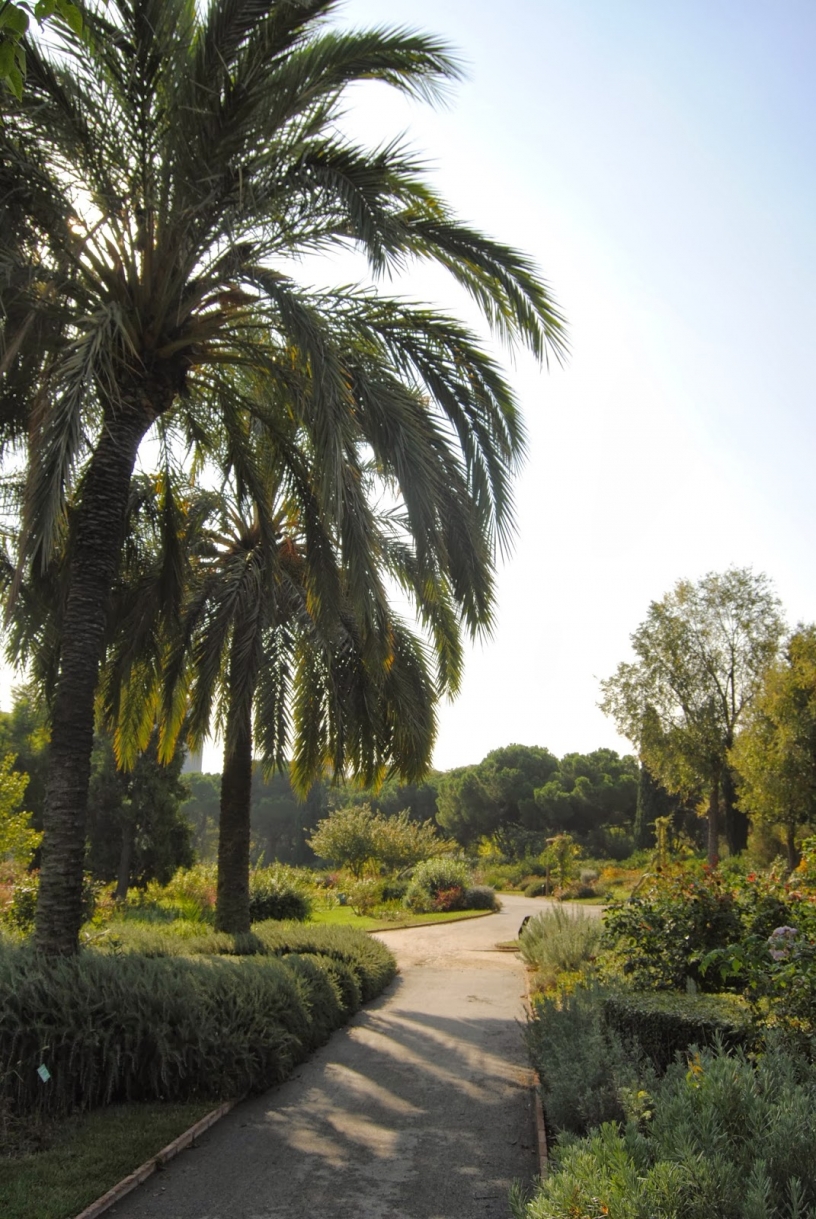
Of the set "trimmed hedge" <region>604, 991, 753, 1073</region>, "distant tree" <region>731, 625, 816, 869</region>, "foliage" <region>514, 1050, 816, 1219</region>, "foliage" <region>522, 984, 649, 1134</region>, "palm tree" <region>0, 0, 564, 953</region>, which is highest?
"palm tree" <region>0, 0, 564, 953</region>

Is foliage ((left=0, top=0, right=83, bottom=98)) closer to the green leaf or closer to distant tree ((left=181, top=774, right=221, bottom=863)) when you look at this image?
the green leaf

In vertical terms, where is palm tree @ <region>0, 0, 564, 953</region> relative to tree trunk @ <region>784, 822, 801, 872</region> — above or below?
above

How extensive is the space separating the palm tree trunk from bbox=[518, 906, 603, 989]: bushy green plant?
5413mm

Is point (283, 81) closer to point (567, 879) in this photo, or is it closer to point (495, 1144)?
point (495, 1144)

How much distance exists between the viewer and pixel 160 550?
1020cm

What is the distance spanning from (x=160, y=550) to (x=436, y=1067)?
6.11 meters

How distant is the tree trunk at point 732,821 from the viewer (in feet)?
119

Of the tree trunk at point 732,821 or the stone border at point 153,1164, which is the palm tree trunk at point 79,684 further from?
the tree trunk at point 732,821

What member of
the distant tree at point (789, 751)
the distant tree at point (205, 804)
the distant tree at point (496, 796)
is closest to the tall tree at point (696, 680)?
the distant tree at point (789, 751)

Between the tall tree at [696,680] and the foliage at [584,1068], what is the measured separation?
29840 mm

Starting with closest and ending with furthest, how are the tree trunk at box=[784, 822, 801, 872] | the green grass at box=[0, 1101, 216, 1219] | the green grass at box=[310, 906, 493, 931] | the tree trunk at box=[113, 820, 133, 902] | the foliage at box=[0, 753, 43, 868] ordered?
the green grass at box=[0, 1101, 216, 1219], the foliage at box=[0, 753, 43, 868], the green grass at box=[310, 906, 493, 931], the tree trunk at box=[784, 822, 801, 872], the tree trunk at box=[113, 820, 133, 902]

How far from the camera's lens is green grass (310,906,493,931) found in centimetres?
2109

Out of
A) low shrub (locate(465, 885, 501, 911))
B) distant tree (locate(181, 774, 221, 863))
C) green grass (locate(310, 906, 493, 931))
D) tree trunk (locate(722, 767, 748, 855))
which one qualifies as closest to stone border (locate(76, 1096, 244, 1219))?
green grass (locate(310, 906, 493, 931))

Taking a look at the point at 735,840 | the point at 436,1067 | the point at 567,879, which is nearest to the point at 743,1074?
the point at 436,1067
